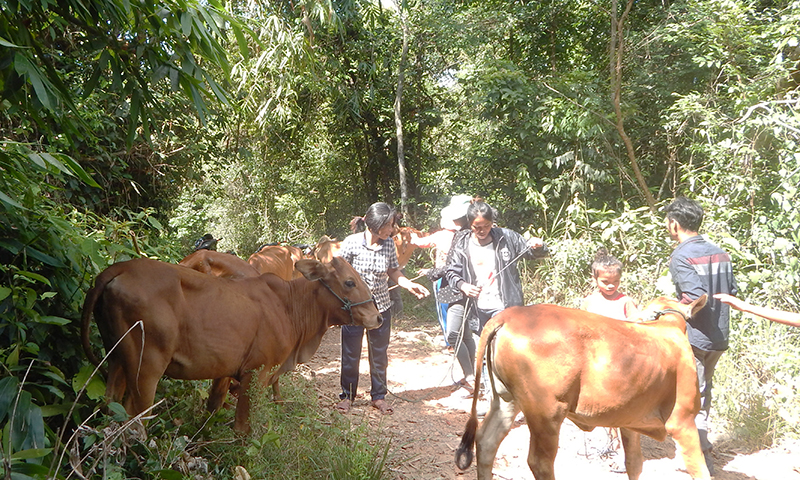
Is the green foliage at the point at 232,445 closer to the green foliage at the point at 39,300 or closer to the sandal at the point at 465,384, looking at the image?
the green foliage at the point at 39,300

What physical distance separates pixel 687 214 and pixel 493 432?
2131 millimetres

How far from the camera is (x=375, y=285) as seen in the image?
507 cm

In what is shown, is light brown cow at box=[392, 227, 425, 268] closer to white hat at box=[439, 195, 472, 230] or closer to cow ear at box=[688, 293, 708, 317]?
white hat at box=[439, 195, 472, 230]

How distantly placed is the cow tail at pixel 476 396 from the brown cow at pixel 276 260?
9.65ft

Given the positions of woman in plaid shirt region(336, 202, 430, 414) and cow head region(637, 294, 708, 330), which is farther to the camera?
woman in plaid shirt region(336, 202, 430, 414)

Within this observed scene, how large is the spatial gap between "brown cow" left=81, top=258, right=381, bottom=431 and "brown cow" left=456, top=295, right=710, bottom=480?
1.29 meters

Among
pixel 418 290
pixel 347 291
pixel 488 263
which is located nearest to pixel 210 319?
pixel 347 291

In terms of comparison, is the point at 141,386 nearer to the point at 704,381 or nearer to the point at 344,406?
the point at 344,406

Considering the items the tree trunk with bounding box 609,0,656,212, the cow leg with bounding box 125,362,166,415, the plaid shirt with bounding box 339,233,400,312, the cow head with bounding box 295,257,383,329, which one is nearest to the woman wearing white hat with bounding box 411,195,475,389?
the plaid shirt with bounding box 339,233,400,312

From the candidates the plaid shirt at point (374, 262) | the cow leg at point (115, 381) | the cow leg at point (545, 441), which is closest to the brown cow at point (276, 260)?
the plaid shirt at point (374, 262)

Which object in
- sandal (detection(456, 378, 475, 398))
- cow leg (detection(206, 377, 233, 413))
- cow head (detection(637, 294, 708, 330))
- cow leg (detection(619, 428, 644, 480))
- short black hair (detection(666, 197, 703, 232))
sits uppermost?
short black hair (detection(666, 197, 703, 232))

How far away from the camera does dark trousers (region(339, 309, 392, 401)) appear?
204 inches

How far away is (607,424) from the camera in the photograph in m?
3.29

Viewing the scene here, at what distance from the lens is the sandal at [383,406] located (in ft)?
17.3
